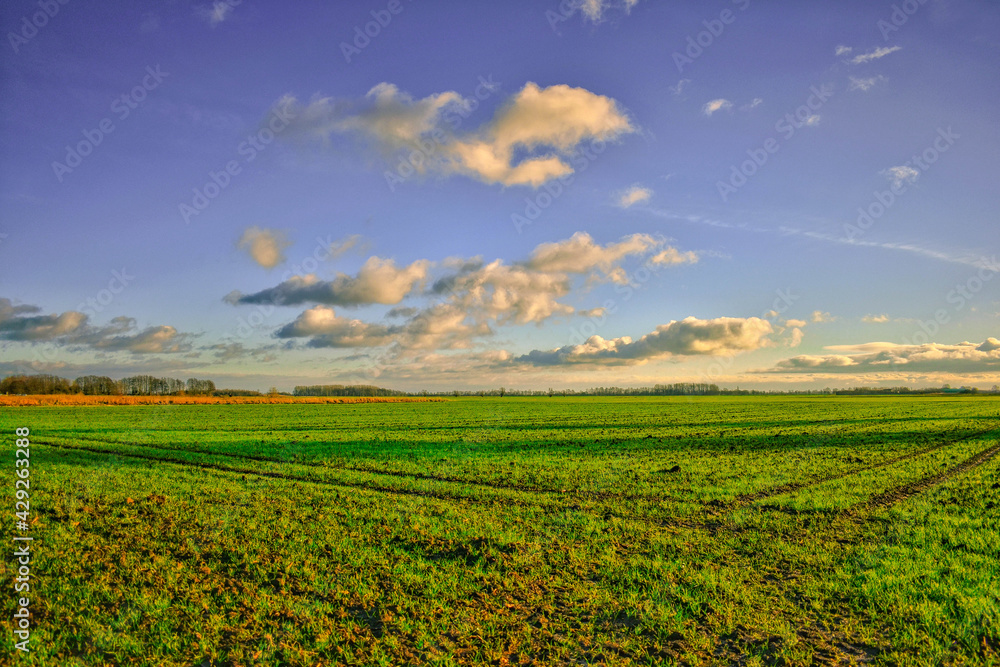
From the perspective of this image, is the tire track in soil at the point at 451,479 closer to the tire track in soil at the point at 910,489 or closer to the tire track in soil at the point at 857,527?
the tire track in soil at the point at 857,527

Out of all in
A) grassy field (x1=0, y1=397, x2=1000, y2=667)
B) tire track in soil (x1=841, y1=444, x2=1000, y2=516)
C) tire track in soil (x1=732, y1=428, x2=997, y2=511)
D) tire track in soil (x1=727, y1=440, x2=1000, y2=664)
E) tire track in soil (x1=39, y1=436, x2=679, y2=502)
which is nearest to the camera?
tire track in soil (x1=727, y1=440, x2=1000, y2=664)

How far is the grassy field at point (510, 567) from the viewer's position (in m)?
6.81

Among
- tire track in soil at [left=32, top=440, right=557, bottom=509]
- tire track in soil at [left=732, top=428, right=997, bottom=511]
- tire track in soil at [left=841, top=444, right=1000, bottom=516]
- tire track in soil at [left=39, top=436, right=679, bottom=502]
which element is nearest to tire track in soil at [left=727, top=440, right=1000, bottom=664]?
tire track in soil at [left=841, top=444, right=1000, bottom=516]

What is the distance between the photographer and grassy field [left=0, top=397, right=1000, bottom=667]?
681cm

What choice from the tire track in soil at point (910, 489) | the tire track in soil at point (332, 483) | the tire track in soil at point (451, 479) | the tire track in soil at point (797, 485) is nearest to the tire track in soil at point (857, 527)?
the tire track in soil at point (910, 489)

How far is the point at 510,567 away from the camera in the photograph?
9430 mm

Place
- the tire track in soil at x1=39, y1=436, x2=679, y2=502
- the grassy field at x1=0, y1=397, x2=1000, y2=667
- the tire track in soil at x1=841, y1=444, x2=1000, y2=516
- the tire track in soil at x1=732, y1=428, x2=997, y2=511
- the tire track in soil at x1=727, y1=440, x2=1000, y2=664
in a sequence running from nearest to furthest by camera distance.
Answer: the tire track in soil at x1=727, y1=440, x2=1000, y2=664
the grassy field at x1=0, y1=397, x2=1000, y2=667
the tire track in soil at x1=841, y1=444, x2=1000, y2=516
the tire track in soil at x1=732, y1=428, x2=997, y2=511
the tire track in soil at x1=39, y1=436, x2=679, y2=502

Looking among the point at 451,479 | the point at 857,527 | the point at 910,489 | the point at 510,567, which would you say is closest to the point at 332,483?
the point at 451,479

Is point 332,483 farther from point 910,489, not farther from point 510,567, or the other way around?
point 910,489

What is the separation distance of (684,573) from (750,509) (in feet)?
19.7

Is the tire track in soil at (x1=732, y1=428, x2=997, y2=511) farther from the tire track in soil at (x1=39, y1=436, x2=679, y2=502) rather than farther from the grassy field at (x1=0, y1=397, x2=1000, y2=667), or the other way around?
the tire track in soil at (x1=39, y1=436, x2=679, y2=502)

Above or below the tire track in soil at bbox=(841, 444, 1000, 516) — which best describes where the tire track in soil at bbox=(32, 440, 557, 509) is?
above

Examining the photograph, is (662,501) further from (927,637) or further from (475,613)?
(475,613)

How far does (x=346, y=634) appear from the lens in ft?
22.9
